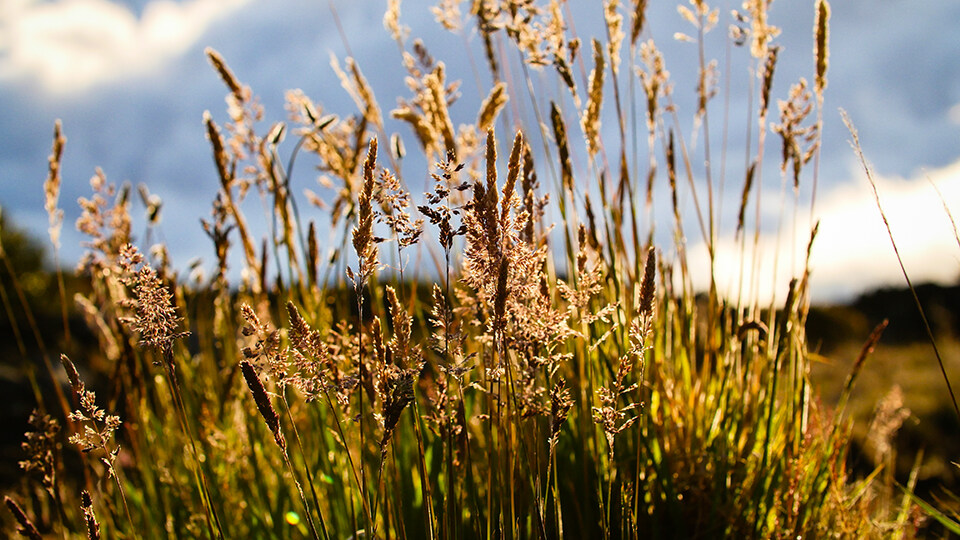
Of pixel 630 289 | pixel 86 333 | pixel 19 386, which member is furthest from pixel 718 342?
pixel 86 333

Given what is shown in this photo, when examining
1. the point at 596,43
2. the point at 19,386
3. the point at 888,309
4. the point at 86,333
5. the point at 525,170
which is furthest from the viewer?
the point at 888,309

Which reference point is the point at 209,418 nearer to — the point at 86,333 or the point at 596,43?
the point at 596,43

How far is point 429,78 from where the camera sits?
1.69 m

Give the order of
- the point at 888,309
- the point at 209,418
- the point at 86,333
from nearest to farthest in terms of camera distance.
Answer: the point at 209,418 < the point at 86,333 < the point at 888,309

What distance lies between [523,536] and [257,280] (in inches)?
52.8

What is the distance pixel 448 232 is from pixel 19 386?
316 inches

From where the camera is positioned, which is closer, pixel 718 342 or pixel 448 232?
pixel 448 232

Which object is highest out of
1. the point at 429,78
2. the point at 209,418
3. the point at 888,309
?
the point at 429,78

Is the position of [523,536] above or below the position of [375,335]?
below

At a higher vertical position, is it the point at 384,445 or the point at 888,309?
the point at 384,445

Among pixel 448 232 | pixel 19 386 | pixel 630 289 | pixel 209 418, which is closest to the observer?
pixel 448 232

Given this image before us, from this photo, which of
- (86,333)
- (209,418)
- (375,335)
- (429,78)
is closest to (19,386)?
(86,333)

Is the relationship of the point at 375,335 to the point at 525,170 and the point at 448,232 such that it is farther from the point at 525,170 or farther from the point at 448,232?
the point at 525,170

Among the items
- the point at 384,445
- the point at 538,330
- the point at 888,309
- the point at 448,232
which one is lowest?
the point at 888,309
